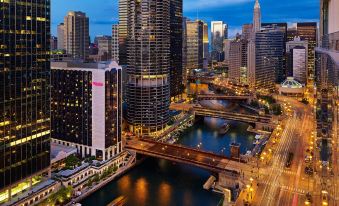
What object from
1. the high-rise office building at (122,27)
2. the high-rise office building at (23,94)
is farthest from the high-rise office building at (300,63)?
the high-rise office building at (23,94)

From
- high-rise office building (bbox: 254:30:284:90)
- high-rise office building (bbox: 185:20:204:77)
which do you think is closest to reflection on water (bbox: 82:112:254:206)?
high-rise office building (bbox: 254:30:284:90)

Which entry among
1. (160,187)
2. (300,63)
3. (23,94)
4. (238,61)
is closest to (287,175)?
(160,187)

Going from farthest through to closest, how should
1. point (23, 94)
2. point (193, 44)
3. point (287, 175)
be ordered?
1. point (193, 44)
2. point (287, 175)
3. point (23, 94)

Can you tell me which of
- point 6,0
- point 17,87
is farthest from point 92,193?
point 6,0

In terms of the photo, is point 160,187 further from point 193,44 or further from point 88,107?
point 193,44

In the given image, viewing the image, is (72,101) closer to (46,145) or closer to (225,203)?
(46,145)
